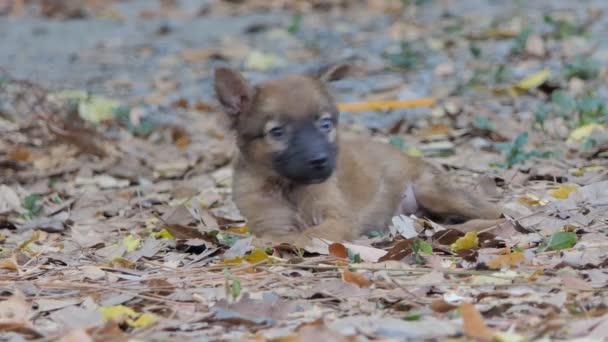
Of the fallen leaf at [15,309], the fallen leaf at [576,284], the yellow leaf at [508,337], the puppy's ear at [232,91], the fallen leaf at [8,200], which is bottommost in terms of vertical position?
the fallen leaf at [8,200]

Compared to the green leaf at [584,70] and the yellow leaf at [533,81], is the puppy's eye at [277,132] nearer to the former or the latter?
the yellow leaf at [533,81]

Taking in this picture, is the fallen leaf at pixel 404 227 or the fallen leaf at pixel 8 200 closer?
the fallen leaf at pixel 404 227

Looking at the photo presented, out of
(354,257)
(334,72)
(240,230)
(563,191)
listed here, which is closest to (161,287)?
(354,257)

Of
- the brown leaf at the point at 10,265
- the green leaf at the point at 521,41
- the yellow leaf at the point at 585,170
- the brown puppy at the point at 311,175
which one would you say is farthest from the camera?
the green leaf at the point at 521,41

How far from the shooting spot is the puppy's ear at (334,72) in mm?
6555

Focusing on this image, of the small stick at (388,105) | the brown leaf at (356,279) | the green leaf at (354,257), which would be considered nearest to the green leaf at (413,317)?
the brown leaf at (356,279)

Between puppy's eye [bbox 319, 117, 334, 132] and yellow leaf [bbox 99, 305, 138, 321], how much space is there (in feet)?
6.71

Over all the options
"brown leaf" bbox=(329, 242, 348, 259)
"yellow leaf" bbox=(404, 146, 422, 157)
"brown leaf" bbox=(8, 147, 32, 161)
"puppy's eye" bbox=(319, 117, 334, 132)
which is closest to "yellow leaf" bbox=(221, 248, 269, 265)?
"brown leaf" bbox=(329, 242, 348, 259)

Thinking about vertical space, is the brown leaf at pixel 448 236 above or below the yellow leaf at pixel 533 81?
above

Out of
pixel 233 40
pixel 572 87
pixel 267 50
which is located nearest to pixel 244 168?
pixel 572 87

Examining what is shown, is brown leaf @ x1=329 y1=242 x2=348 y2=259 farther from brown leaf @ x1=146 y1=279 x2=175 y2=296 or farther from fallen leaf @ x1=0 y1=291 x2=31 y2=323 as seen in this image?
fallen leaf @ x1=0 y1=291 x2=31 y2=323

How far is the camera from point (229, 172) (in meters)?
8.22

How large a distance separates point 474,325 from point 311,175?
228cm

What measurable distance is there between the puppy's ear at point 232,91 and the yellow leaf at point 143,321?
2.27 metres
